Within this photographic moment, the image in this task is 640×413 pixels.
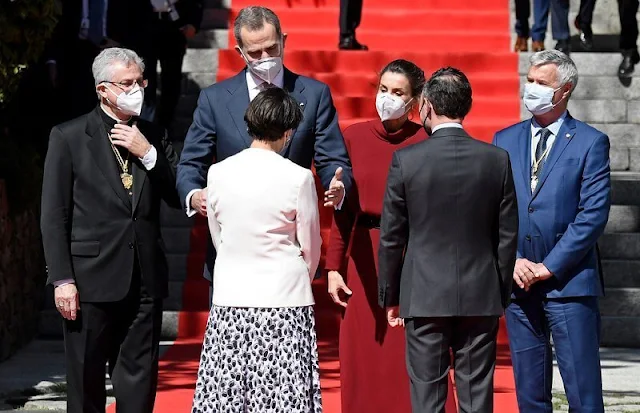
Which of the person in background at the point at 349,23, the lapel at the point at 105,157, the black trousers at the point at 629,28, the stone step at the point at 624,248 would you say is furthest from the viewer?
the person in background at the point at 349,23

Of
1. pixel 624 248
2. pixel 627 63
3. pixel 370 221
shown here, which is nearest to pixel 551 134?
pixel 370 221

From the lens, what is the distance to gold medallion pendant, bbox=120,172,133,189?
7.16 meters

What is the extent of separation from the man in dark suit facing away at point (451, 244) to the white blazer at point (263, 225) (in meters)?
0.45

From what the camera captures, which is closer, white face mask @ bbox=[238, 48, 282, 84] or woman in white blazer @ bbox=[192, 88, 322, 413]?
woman in white blazer @ bbox=[192, 88, 322, 413]

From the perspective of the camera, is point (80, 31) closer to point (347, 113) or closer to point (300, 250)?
point (347, 113)

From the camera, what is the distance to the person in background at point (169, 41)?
1361 cm

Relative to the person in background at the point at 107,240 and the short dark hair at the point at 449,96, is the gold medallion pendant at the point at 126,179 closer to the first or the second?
the person in background at the point at 107,240

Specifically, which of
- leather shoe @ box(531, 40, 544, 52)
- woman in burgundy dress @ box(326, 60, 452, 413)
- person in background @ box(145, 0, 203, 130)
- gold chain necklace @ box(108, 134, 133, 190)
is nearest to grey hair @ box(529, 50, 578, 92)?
woman in burgundy dress @ box(326, 60, 452, 413)

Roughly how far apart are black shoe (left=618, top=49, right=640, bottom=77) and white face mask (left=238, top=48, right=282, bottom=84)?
8.22 metres

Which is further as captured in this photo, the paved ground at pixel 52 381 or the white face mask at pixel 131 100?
the paved ground at pixel 52 381

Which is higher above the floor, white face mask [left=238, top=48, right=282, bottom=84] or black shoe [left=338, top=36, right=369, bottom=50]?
black shoe [left=338, top=36, right=369, bottom=50]

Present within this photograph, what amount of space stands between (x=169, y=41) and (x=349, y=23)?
201cm

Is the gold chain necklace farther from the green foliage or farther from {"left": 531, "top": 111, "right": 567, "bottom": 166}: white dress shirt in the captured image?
the green foliage

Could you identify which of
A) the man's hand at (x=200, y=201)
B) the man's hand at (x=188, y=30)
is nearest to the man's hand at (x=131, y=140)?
the man's hand at (x=200, y=201)
